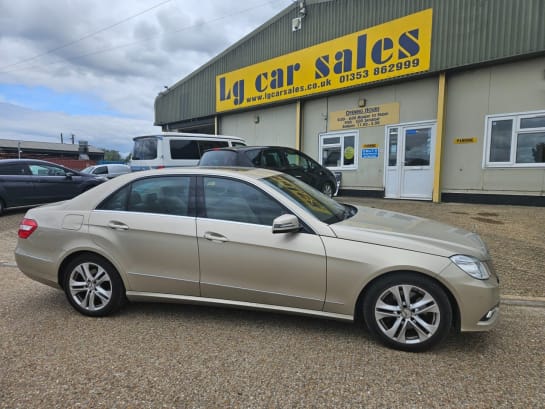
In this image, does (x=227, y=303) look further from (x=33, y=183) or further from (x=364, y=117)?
(x=364, y=117)

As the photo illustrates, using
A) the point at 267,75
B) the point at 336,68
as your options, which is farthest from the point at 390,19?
the point at 267,75

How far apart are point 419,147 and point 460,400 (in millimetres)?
9924

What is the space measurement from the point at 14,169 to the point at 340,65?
33.8 ft

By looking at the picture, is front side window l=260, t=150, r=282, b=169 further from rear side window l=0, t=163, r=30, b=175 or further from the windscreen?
rear side window l=0, t=163, r=30, b=175

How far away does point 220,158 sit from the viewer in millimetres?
8367

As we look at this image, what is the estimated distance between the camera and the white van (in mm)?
11047

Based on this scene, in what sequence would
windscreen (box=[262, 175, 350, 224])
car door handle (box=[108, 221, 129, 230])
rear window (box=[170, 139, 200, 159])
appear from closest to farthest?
windscreen (box=[262, 175, 350, 224])
car door handle (box=[108, 221, 129, 230])
rear window (box=[170, 139, 200, 159])

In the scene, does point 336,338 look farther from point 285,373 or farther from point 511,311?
point 511,311

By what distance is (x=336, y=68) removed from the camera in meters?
12.6

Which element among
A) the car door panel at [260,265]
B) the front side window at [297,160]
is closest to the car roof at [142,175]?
the car door panel at [260,265]

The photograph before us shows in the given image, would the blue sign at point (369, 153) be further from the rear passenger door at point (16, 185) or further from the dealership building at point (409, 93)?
the rear passenger door at point (16, 185)

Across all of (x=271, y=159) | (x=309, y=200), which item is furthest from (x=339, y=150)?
(x=309, y=200)

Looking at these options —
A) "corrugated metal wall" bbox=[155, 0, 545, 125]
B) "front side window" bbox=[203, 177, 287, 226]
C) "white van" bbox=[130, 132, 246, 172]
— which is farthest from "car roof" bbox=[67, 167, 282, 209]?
"corrugated metal wall" bbox=[155, 0, 545, 125]

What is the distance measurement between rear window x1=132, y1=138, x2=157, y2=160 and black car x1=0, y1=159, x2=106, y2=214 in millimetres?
1744
